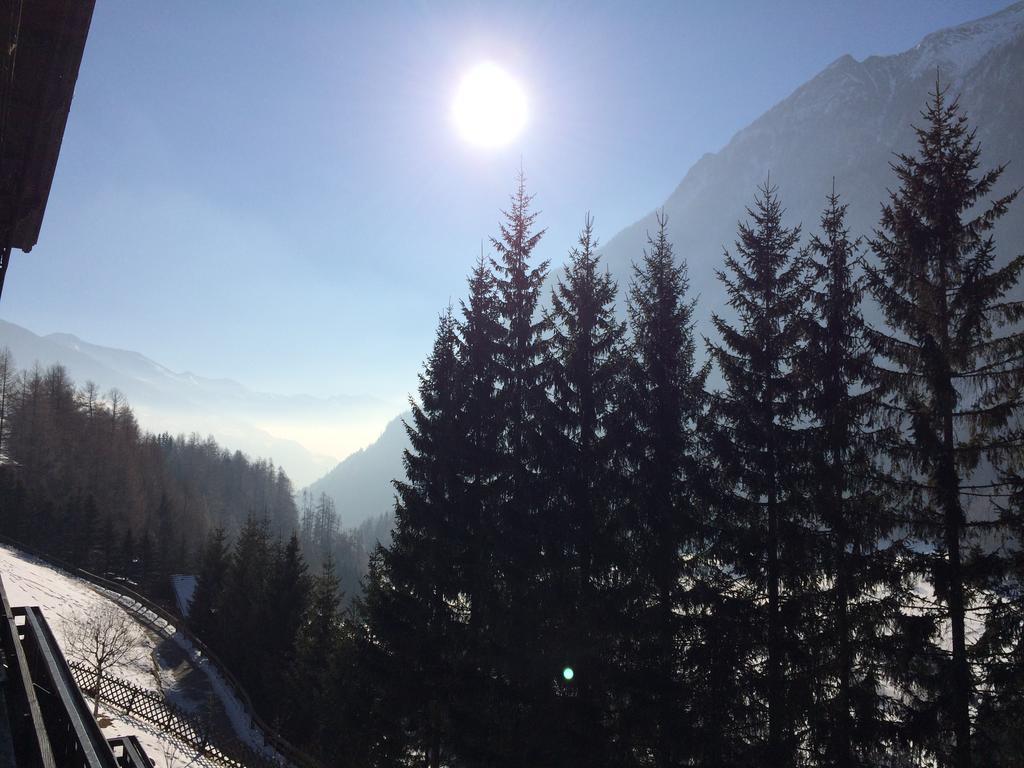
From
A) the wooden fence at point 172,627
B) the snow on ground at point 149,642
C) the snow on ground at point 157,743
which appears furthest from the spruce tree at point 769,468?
the snow on ground at point 149,642

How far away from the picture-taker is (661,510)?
12.6 m

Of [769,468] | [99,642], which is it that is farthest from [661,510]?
[99,642]

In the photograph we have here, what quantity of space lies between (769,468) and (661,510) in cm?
262

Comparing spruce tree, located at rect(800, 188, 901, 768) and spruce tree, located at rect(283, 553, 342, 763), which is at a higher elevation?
spruce tree, located at rect(800, 188, 901, 768)

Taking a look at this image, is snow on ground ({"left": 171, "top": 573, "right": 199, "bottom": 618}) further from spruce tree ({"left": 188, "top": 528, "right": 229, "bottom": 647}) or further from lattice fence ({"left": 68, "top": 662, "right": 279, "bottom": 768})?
Answer: lattice fence ({"left": 68, "top": 662, "right": 279, "bottom": 768})

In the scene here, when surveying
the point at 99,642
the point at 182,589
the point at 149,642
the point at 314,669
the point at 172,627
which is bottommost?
the point at 149,642

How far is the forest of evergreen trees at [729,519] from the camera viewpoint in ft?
33.1

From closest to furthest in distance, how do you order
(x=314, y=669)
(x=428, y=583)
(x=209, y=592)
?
(x=428, y=583) < (x=314, y=669) < (x=209, y=592)

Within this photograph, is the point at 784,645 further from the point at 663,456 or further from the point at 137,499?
the point at 137,499

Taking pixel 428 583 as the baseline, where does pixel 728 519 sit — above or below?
above

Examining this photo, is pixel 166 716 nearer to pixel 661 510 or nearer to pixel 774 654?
pixel 661 510

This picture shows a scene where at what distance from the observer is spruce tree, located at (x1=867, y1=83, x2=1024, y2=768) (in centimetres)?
976

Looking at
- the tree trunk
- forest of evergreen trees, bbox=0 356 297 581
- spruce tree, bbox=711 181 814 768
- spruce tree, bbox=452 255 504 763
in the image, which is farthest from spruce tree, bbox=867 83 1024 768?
forest of evergreen trees, bbox=0 356 297 581

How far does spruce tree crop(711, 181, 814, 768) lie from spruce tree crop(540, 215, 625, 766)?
2.77 meters
